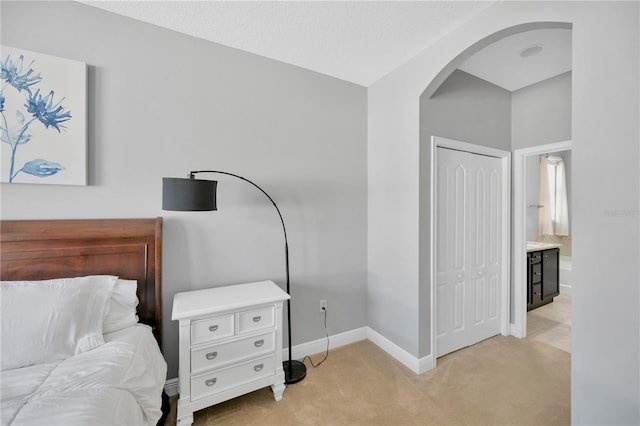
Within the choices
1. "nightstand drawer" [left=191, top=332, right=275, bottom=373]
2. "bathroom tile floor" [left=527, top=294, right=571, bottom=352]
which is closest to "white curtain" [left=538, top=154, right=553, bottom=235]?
"bathroom tile floor" [left=527, top=294, right=571, bottom=352]

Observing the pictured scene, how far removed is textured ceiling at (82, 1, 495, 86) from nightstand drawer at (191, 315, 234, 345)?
2.04m

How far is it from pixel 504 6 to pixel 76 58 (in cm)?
271

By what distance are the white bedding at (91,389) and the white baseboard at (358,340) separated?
79 centimetres

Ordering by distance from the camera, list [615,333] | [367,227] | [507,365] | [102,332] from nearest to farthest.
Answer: [615,333] → [102,332] → [507,365] → [367,227]

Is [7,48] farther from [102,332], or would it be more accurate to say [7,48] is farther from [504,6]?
[504,6]

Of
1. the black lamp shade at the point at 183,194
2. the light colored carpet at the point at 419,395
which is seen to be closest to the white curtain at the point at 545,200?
the light colored carpet at the point at 419,395

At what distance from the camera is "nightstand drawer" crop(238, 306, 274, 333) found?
1.80 metres

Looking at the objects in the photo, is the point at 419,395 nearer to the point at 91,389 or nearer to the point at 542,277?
the point at 91,389

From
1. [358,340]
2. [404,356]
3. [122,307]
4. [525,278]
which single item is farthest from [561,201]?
[122,307]

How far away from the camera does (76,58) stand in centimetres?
170

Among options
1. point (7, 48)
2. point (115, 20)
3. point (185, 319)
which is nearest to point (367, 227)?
point (185, 319)

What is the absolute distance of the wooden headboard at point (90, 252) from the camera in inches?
60.1

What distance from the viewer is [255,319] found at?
6.04ft

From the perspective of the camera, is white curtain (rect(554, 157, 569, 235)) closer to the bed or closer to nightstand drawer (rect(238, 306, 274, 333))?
nightstand drawer (rect(238, 306, 274, 333))
